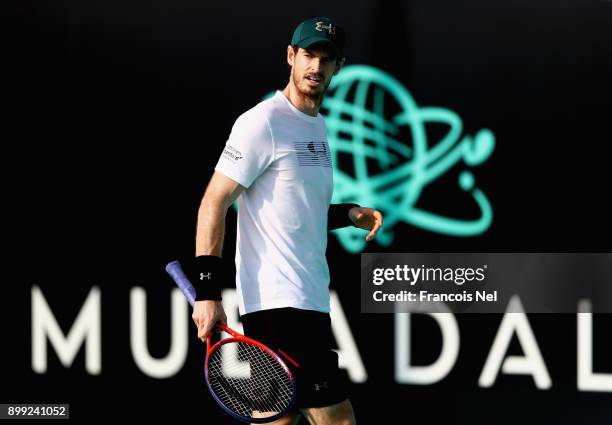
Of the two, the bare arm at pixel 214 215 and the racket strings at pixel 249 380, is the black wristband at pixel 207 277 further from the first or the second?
the racket strings at pixel 249 380

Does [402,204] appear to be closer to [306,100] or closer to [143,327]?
[143,327]

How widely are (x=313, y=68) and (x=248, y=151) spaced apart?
0.35m

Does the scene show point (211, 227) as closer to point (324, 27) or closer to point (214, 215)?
point (214, 215)

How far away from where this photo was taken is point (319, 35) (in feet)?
9.84

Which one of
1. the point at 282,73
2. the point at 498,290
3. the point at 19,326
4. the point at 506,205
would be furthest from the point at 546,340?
the point at 19,326

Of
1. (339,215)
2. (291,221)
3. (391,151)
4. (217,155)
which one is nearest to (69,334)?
(217,155)

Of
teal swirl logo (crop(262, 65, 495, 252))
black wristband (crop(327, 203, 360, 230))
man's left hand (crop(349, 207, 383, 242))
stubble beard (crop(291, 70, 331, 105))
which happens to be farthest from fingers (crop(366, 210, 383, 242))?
teal swirl logo (crop(262, 65, 495, 252))

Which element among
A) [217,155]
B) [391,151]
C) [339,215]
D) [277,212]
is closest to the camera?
[277,212]

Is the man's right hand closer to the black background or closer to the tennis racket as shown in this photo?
the tennis racket

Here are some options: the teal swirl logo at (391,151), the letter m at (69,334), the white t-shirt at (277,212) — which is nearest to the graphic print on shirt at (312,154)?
the white t-shirt at (277,212)

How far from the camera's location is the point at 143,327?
4.98 m

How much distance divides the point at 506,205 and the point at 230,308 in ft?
4.85

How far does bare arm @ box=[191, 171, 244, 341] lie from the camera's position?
2826 mm

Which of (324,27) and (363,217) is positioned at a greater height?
(324,27)
